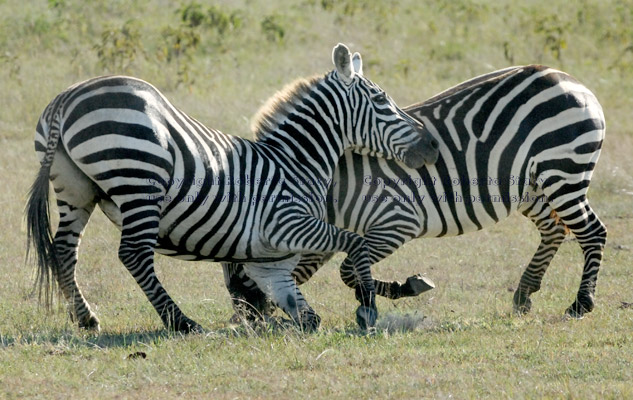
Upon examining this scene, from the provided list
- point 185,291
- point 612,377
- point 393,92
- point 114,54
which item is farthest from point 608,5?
point 612,377

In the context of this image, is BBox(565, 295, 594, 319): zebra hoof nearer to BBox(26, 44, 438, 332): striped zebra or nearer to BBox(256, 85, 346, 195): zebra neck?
BBox(26, 44, 438, 332): striped zebra

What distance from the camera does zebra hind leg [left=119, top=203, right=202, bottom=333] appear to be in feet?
21.7

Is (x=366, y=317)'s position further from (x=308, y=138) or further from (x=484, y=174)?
(x=484, y=174)

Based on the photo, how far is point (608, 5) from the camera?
22.1m

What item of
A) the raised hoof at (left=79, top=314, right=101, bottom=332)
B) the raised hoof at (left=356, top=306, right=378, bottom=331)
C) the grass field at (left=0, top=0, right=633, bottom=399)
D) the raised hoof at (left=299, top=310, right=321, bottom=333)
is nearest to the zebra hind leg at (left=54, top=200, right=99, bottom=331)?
the raised hoof at (left=79, top=314, right=101, bottom=332)

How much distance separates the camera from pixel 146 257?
265 inches

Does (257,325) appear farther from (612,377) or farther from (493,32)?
(493,32)

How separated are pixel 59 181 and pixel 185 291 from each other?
213cm

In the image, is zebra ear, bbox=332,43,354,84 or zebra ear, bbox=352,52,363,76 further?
zebra ear, bbox=352,52,363,76

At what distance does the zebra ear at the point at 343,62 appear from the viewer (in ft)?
24.6

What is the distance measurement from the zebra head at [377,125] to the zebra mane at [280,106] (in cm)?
27

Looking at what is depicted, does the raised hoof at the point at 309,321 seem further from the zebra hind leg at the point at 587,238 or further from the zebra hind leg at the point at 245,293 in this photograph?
the zebra hind leg at the point at 587,238

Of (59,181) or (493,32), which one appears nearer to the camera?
(59,181)

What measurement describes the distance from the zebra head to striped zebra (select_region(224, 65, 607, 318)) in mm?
241
